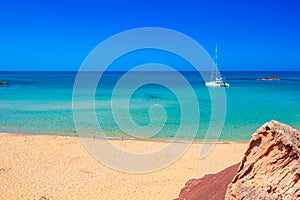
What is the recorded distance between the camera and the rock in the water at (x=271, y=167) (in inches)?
157

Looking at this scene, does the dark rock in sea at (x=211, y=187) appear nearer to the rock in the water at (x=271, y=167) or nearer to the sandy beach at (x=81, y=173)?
the rock in the water at (x=271, y=167)

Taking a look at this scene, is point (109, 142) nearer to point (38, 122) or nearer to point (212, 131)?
point (212, 131)

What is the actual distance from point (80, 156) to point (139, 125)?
32.9ft

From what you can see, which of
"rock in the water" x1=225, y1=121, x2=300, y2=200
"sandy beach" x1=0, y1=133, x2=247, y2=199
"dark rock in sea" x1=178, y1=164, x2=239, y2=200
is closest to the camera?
"rock in the water" x1=225, y1=121, x2=300, y2=200

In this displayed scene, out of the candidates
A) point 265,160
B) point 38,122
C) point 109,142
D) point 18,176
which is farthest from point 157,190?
point 38,122

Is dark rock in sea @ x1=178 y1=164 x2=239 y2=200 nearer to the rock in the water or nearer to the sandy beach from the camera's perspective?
the rock in the water

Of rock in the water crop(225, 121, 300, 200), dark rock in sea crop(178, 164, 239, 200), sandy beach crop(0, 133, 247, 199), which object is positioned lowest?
sandy beach crop(0, 133, 247, 199)

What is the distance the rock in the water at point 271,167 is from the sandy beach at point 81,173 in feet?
19.9

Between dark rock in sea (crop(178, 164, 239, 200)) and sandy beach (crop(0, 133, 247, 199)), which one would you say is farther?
sandy beach (crop(0, 133, 247, 199))

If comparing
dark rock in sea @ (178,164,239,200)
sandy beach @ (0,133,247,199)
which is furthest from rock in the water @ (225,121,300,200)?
sandy beach @ (0,133,247,199)

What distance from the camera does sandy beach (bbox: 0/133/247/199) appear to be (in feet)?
34.2

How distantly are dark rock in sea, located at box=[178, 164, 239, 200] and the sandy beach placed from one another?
3454 mm

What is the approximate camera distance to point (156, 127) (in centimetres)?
2362

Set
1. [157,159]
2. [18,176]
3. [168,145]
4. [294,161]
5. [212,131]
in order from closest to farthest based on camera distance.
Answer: [294,161] < [18,176] < [157,159] < [168,145] < [212,131]
